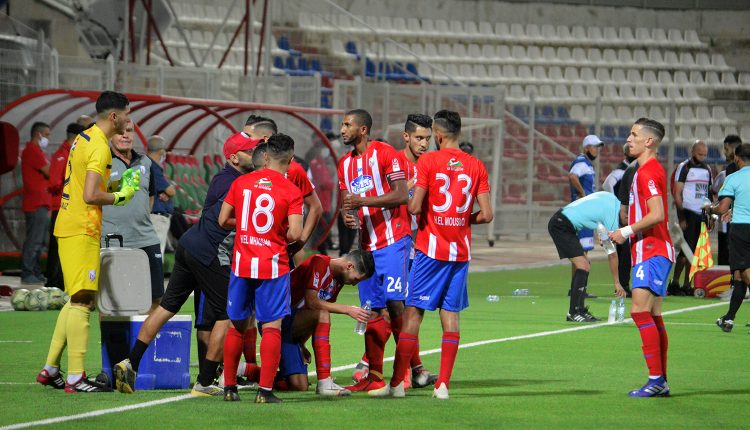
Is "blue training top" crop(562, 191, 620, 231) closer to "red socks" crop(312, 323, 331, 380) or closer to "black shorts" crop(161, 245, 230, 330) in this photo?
"red socks" crop(312, 323, 331, 380)

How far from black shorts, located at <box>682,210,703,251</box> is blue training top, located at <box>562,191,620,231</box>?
4.16m

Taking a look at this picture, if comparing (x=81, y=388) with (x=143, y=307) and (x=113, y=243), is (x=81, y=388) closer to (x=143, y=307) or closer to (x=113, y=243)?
(x=143, y=307)

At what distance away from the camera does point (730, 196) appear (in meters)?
13.7

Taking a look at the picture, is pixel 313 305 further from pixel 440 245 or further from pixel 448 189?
pixel 448 189

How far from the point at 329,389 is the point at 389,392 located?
1.36 feet

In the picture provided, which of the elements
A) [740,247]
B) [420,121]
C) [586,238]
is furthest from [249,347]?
[586,238]

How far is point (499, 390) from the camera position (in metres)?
8.95

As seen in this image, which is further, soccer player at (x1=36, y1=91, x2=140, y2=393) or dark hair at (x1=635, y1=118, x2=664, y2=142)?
dark hair at (x1=635, y1=118, x2=664, y2=142)

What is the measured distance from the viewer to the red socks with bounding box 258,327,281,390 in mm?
7996

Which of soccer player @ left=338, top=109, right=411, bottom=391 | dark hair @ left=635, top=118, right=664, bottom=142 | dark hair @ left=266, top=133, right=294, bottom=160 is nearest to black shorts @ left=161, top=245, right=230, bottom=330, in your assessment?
dark hair @ left=266, top=133, right=294, bottom=160

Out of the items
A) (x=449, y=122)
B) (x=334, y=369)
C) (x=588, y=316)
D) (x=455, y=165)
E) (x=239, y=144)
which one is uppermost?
(x=449, y=122)

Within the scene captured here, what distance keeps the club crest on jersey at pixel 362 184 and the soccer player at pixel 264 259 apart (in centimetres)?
133

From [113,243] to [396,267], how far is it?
2.99 meters

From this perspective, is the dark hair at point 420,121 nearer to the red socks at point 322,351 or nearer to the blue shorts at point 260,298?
the red socks at point 322,351
